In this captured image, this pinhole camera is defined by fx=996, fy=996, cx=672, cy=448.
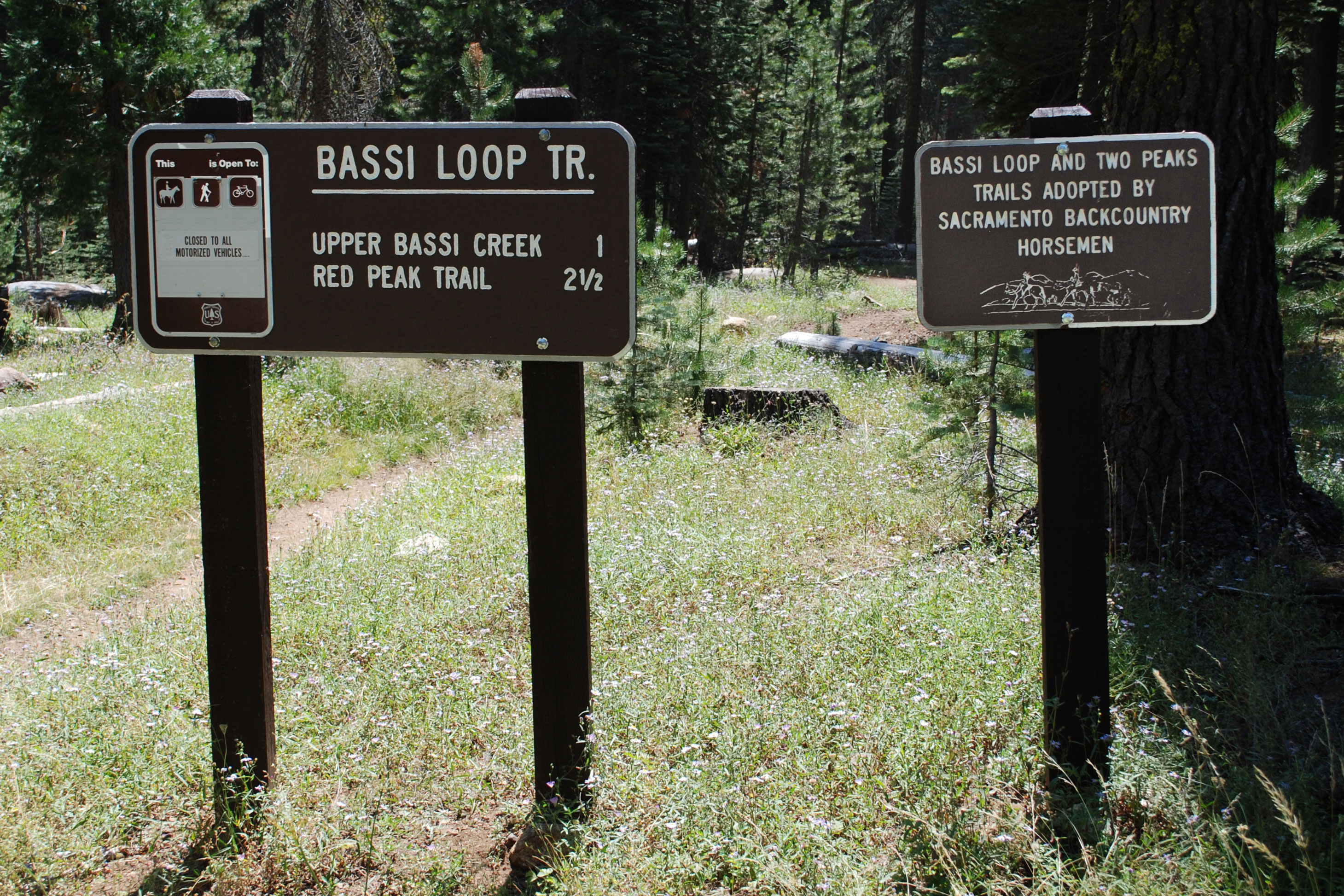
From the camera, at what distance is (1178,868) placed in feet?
8.18

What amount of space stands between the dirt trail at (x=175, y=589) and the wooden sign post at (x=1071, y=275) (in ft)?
13.1

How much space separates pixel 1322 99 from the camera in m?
16.7

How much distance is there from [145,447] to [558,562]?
21.6 feet

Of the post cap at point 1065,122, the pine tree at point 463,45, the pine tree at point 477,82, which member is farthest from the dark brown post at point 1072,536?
the pine tree at point 463,45

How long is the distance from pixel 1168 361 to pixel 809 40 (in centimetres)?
2706

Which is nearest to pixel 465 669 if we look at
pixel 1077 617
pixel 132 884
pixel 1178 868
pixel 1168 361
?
pixel 132 884

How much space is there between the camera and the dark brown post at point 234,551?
297 centimetres

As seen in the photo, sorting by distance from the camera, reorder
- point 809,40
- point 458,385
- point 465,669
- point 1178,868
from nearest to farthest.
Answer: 1. point 1178,868
2. point 465,669
3. point 458,385
4. point 809,40

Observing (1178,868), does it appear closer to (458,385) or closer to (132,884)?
(132,884)

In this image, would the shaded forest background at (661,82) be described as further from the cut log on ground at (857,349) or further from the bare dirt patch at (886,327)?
the bare dirt patch at (886,327)

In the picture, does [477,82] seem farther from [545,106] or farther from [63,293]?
[63,293]

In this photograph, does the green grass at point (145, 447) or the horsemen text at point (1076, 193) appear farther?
the green grass at point (145, 447)

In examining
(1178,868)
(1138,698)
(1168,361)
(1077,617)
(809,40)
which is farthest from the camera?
(809,40)

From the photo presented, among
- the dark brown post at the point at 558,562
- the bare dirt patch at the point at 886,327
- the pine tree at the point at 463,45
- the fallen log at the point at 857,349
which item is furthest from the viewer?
the pine tree at the point at 463,45
